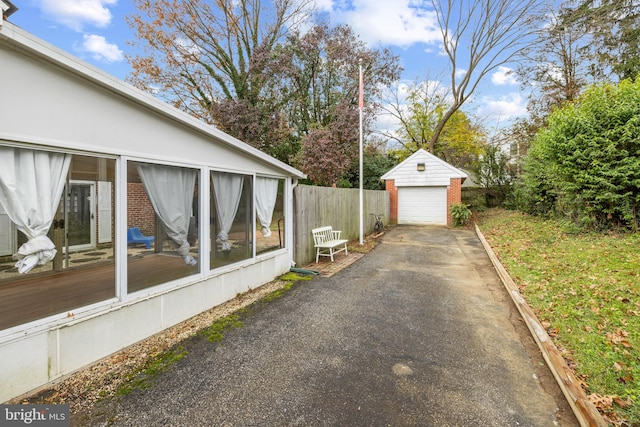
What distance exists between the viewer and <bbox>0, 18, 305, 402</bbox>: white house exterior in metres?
2.58

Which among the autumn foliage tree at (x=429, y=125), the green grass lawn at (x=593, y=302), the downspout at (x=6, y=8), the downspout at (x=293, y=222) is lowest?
the green grass lawn at (x=593, y=302)

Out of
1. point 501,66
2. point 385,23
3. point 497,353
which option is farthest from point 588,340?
point 501,66

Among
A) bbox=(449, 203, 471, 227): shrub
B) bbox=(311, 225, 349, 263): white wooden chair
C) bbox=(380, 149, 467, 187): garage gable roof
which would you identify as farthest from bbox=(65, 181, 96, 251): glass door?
bbox=(449, 203, 471, 227): shrub

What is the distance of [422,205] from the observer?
50.6 feet

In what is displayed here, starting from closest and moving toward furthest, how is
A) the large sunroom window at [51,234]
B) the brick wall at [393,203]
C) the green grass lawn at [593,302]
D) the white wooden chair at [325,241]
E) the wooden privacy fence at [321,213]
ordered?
the green grass lawn at [593,302] → the large sunroom window at [51,234] → the wooden privacy fence at [321,213] → the white wooden chair at [325,241] → the brick wall at [393,203]

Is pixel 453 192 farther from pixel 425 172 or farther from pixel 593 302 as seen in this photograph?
pixel 593 302

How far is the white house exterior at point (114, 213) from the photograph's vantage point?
2.58 meters

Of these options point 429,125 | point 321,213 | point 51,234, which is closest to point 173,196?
point 51,234

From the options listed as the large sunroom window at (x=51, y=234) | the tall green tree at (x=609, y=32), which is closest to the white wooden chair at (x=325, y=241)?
the large sunroom window at (x=51, y=234)

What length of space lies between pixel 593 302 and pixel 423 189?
38.7 feet

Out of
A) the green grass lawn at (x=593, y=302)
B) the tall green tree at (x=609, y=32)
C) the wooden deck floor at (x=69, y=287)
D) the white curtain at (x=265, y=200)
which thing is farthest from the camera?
the tall green tree at (x=609, y=32)

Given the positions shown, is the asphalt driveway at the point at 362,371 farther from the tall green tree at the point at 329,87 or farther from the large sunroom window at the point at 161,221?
the tall green tree at the point at 329,87

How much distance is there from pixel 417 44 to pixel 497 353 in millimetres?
17378

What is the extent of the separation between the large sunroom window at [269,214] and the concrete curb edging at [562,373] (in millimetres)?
4650
